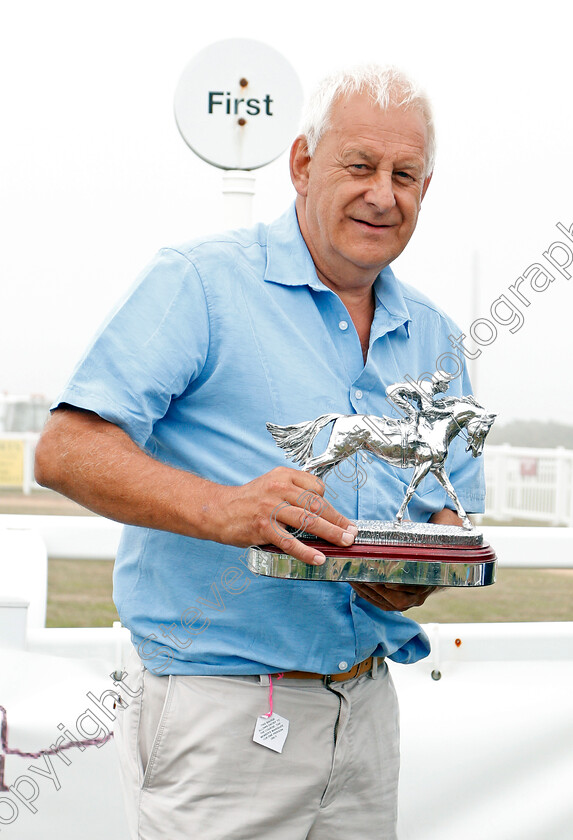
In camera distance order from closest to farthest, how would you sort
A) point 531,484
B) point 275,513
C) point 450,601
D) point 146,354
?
point 275,513, point 146,354, point 450,601, point 531,484

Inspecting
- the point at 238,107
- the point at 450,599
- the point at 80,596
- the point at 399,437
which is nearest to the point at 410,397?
the point at 399,437

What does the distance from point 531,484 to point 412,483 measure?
1371 cm

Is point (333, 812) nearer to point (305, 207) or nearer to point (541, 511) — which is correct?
point (305, 207)

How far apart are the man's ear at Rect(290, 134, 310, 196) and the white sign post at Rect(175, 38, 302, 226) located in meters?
1.75

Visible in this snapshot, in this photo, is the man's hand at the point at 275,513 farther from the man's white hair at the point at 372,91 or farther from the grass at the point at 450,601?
the grass at the point at 450,601

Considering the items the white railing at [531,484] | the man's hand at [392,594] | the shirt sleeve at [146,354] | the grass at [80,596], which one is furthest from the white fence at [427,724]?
the white railing at [531,484]

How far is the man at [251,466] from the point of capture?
1.51m

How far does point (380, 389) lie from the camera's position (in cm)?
175

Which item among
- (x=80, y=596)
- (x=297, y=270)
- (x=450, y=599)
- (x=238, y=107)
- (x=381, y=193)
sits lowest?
(x=450, y=599)

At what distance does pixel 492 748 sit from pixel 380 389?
1357 mm

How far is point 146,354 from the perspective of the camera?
149cm

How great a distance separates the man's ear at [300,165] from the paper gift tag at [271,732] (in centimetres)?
A: 98

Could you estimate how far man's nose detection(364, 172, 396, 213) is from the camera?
162 centimetres

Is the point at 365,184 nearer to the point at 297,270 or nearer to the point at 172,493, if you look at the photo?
the point at 297,270
